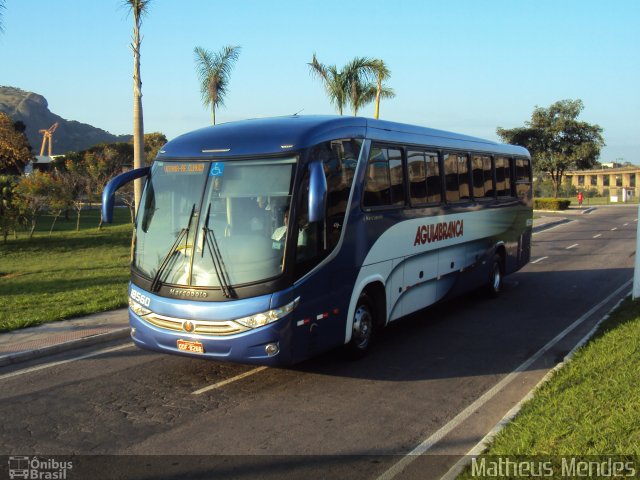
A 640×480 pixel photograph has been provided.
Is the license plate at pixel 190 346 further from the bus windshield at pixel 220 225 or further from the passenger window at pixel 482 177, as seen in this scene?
the passenger window at pixel 482 177

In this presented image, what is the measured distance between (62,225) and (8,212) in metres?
12.0

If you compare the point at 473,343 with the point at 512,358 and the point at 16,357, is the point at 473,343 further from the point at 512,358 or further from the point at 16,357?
the point at 16,357

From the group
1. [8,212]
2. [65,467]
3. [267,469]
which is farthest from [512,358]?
[8,212]

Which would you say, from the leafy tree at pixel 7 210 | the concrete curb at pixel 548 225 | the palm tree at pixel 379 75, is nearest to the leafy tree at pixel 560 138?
the concrete curb at pixel 548 225

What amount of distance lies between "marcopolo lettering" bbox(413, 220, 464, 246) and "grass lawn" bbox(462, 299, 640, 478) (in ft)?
10.0

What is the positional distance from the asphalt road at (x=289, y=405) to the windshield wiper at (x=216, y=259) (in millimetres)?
1282

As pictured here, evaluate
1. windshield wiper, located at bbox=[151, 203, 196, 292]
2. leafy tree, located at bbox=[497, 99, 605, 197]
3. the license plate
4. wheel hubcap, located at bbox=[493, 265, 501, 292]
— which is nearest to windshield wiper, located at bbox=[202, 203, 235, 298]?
windshield wiper, located at bbox=[151, 203, 196, 292]

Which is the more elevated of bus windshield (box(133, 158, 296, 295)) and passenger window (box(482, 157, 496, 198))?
passenger window (box(482, 157, 496, 198))

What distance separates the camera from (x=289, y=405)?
705cm

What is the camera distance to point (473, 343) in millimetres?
9922

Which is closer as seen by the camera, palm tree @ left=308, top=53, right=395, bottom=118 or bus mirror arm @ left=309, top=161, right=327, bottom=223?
bus mirror arm @ left=309, top=161, right=327, bottom=223

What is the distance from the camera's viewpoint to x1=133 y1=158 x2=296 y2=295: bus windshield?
23.4ft

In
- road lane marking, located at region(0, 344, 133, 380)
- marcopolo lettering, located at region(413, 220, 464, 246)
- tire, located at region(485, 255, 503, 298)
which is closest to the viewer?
road lane marking, located at region(0, 344, 133, 380)

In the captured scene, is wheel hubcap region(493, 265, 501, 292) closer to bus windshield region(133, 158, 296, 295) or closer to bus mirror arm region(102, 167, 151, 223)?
bus windshield region(133, 158, 296, 295)
